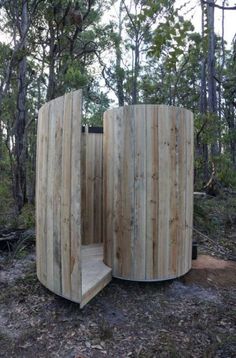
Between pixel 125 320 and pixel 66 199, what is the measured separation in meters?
1.07

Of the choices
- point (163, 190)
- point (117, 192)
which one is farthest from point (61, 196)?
point (163, 190)

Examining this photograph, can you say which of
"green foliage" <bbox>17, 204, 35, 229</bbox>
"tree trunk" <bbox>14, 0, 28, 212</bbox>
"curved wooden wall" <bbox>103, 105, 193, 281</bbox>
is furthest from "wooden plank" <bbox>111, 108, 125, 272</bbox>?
"tree trunk" <bbox>14, 0, 28, 212</bbox>

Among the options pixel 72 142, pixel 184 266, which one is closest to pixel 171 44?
pixel 72 142

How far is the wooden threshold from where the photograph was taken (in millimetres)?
2641

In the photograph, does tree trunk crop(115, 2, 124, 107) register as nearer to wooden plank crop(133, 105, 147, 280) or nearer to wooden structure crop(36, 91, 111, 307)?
wooden plank crop(133, 105, 147, 280)

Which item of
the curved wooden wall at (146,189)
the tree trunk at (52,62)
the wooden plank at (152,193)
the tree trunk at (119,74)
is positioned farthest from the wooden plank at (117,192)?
the tree trunk at (119,74)

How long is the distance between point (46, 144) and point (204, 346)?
196 centimetres

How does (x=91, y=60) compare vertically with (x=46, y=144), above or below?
above

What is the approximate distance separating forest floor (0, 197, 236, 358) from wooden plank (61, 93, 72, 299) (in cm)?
30

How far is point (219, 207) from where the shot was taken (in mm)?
6855

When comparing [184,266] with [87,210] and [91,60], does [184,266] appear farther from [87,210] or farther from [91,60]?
[91,60]

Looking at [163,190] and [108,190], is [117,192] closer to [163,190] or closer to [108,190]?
[108,190]

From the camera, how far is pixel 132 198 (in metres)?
3.04

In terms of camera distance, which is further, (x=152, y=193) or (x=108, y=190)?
(x=108, y=190)
